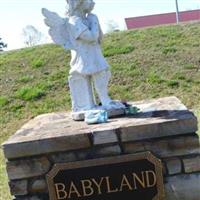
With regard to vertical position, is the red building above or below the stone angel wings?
below

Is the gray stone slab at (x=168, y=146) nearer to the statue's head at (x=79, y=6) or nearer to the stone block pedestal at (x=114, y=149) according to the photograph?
the stone block pedestal at (x=114, y=149)

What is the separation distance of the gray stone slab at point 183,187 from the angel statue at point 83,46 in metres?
0.95

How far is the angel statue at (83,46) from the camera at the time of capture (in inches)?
180

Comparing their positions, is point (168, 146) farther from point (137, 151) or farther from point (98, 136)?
point (98, 136)

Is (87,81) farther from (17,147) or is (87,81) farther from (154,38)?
(154,38)

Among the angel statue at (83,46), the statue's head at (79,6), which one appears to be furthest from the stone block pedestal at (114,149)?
the statue's head at (79,6)

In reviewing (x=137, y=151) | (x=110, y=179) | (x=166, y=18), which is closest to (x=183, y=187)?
(x=137, y=151)

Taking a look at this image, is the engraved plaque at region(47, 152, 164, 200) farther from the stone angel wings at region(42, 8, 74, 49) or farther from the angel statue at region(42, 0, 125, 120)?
the stone angel wings at region(42, 8, 74, 49)

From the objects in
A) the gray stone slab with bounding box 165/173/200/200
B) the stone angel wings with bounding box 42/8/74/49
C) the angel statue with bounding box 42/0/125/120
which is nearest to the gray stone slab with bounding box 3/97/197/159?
the gray stone slab with bounding box 165/173/200/200

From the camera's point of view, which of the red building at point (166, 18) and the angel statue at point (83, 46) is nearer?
the angel statue at point (83, 46)

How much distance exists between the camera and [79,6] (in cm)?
463

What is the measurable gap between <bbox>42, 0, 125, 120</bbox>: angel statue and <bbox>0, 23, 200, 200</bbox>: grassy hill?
12.7 ft

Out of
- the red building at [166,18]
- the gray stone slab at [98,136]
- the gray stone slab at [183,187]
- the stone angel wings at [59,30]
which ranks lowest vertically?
the gray stone slab at [183,187]

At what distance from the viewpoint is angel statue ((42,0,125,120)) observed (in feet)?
15.0
